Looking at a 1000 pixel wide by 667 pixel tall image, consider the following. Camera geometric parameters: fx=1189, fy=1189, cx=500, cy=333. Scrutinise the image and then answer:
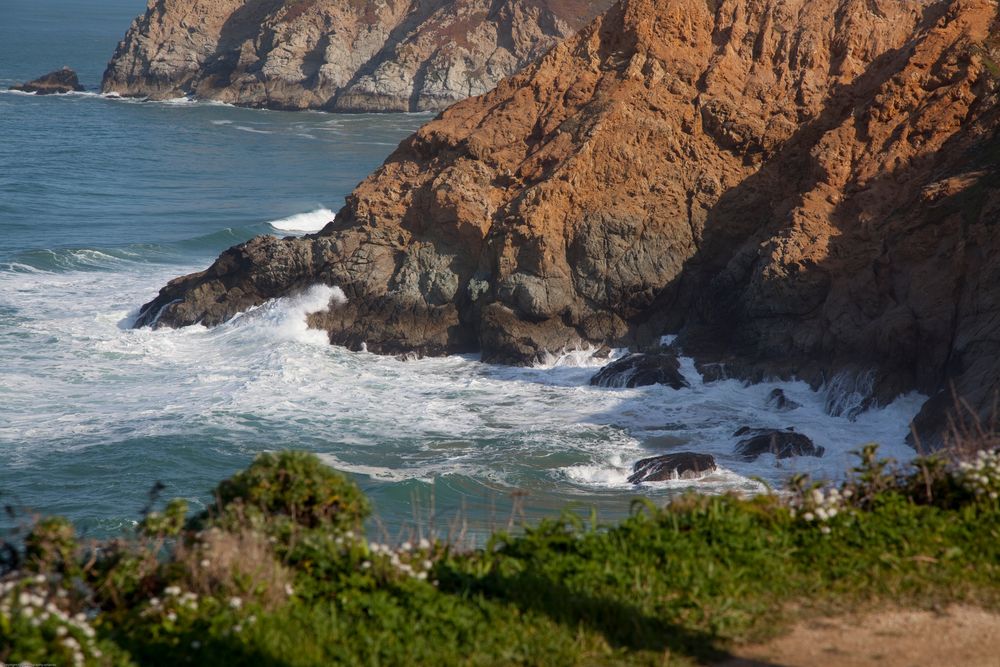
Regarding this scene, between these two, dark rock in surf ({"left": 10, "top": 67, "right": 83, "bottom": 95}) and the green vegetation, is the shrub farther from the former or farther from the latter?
dark rock in surf ({"left": 10, "top": 67, "right": 83, "bottom": 95})

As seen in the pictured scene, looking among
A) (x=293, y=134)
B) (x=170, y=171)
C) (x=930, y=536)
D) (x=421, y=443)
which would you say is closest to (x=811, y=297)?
(x=421, y=443)

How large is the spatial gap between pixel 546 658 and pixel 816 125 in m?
19.0

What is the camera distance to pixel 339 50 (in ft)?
263

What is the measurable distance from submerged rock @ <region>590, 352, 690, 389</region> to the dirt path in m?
13.7

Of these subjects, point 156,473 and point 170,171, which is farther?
point 170,171

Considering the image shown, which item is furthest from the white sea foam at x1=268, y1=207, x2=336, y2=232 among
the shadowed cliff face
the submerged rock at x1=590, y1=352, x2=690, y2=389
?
the submerged rock at x1=590, y1=352, x2=690, y2=389

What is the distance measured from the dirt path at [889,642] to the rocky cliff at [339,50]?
7152cm

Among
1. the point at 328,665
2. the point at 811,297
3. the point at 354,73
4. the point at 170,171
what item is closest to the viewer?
the point at 328,665

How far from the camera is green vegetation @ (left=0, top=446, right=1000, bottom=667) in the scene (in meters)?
7.02

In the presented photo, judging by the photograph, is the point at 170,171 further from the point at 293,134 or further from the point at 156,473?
the point at 156,473

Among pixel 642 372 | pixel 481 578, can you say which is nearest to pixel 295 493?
pixel 481 578

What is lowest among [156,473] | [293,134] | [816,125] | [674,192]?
[156,473]

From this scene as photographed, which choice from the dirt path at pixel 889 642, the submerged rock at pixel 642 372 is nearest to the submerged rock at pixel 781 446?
the submerged rock at pixel 642 372

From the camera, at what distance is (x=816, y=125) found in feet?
78.6
